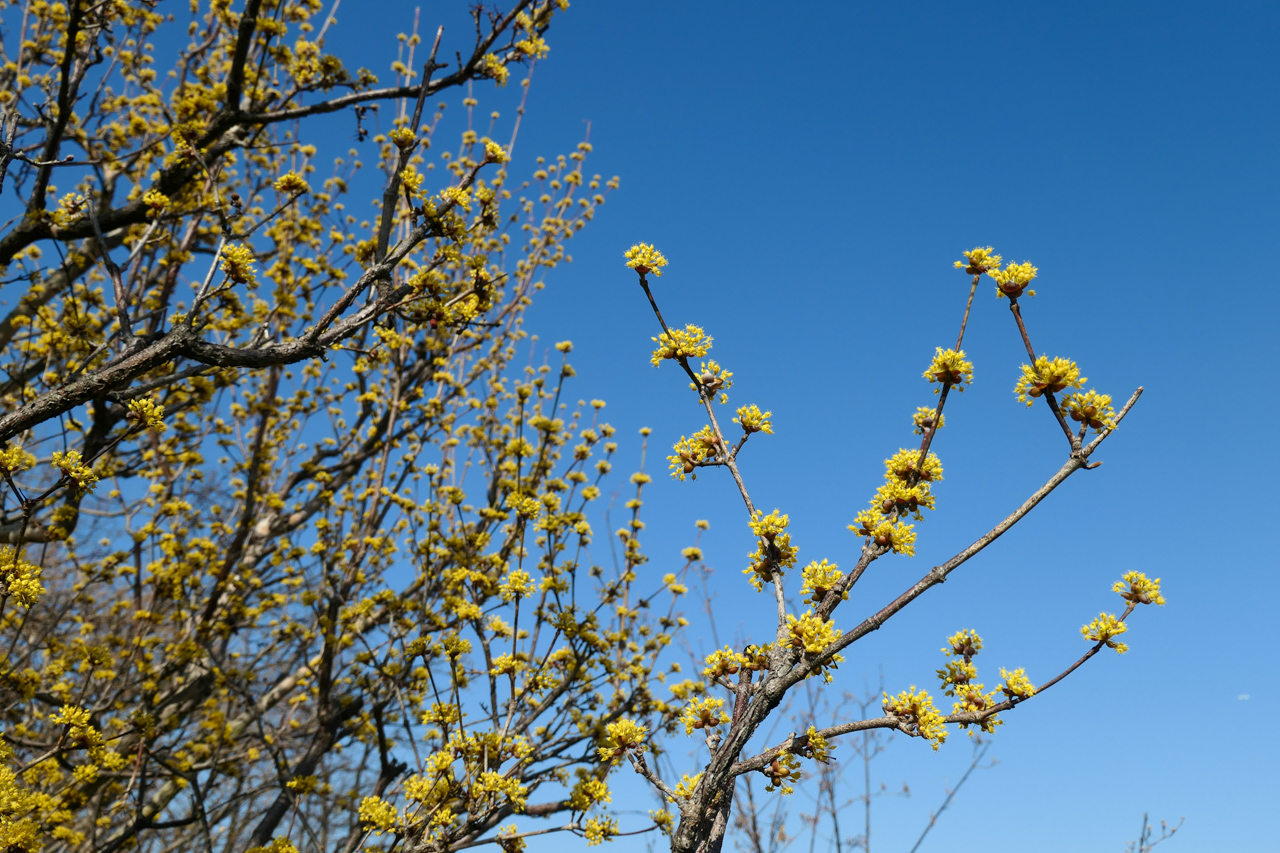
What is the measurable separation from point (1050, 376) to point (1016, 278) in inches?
17.3

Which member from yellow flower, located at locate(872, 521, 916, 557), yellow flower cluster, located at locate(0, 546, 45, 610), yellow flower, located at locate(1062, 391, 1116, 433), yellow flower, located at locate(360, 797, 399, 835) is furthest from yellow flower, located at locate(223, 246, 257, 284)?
yellow flower, located at locate(1062, 391, 1116, 433)

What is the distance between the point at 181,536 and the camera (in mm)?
7539

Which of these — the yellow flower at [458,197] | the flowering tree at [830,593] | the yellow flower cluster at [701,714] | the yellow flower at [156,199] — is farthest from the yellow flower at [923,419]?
the yellow flower at [156,199]

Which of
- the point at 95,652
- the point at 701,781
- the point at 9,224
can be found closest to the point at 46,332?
the point at 9,224

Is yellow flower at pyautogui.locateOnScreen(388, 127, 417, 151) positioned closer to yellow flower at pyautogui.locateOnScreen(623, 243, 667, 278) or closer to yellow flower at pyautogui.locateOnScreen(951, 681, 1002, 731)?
yellow flower at pyautogui.locateOnScreen(623, 243, 667, 278)

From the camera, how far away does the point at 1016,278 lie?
10.3ft

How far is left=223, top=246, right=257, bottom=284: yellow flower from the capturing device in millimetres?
4371

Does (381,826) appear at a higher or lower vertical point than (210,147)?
lower

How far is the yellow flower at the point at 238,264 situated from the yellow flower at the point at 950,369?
3868 mm

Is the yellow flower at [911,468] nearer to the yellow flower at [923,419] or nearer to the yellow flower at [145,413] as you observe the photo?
the yellow flower at [923,419]

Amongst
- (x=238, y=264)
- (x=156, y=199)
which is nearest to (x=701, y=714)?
(x=238, y=264)

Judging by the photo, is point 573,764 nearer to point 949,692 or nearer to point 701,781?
point 701,781

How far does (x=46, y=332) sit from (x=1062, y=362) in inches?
329

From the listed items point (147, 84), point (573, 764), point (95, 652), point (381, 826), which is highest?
point (147, 84)
